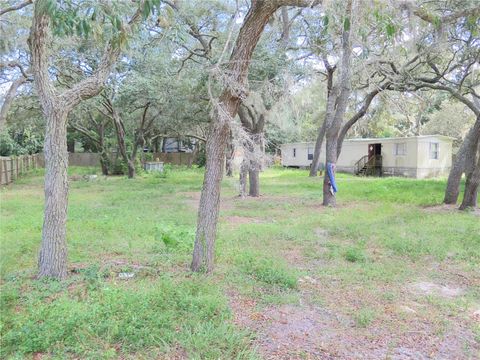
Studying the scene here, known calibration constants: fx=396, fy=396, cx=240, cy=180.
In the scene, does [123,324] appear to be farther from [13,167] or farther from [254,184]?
[13,167]

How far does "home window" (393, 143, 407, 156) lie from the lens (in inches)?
830

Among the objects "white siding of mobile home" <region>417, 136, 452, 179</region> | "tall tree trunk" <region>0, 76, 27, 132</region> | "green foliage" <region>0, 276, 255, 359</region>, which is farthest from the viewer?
"white siding of mobile home" <region>417, 136, 452, 179</region>

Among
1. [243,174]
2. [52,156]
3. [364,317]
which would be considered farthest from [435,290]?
[243,174]

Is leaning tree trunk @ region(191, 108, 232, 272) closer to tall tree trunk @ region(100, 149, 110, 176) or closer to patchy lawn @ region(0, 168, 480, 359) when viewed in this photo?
patchy lawn @ region(0, 168, 480, 359)

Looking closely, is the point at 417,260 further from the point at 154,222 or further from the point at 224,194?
the point at 224,194

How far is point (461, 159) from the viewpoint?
982 cm

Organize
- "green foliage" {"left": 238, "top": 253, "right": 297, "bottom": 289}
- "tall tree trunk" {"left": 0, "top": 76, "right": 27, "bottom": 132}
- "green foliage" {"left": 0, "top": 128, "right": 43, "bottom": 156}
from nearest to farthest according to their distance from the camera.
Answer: "green foliage" {"left": 238, "top": 253, "right": 297, "bottom": 289}
"tall tree trunk" {"left": 0, "top": 76, "right": 27, "bottom": 132}
"green foliage" {"left": 0, "top": 128, "right": 43, "bottom": 156}

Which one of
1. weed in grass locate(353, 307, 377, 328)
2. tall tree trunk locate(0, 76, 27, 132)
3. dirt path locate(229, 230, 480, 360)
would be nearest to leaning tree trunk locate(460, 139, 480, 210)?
dirt path locate(229, 230, 480, 360)

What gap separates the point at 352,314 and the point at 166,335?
163cm

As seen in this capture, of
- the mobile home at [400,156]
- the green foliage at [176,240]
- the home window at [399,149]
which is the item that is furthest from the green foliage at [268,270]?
the home window at [399,149]

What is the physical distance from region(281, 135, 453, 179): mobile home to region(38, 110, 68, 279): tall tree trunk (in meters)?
19.5

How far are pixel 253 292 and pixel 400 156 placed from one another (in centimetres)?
1951

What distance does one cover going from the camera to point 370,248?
600 centimetres

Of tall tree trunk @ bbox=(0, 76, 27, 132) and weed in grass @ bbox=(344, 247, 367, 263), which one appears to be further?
tall tree trunk @ bbox=(0, 76, 27, 132)
